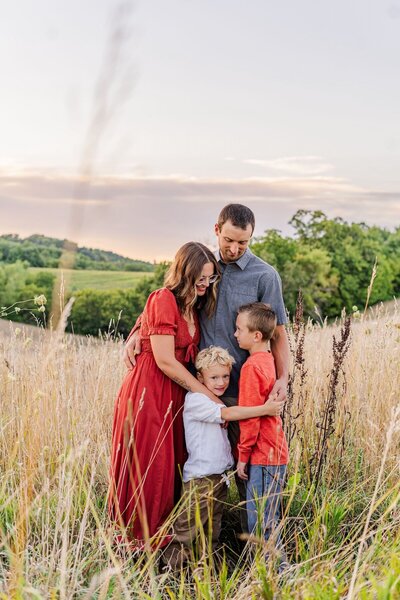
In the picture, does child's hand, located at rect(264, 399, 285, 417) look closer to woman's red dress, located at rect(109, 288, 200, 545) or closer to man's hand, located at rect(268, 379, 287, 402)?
man's hand, located at rect(268, 379, 287, 402)

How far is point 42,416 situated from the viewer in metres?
4.14

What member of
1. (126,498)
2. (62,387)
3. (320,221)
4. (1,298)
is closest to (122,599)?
(126,498)

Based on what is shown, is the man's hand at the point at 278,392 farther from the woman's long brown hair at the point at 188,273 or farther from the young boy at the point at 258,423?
the woman's long brown hair at the point at 188,273

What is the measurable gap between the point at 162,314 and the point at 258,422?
0.72 metres

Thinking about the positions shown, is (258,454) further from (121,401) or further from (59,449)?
(59,449)

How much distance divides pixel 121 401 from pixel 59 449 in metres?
0.74

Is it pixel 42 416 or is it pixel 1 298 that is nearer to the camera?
pixel 42 416

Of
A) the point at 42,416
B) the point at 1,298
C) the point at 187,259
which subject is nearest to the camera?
the point at 187,259

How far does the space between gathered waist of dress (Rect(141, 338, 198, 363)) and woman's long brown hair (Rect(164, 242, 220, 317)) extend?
0.20 m

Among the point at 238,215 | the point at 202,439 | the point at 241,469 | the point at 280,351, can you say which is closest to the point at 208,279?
the point at 238,215

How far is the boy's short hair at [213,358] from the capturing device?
346 centimetres

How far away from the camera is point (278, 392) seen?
3484mm

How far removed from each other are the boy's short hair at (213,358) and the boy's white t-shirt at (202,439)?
152 mm

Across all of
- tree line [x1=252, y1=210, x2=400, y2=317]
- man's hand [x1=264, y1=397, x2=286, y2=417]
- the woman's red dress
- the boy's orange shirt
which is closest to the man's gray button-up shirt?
the woman's red dress
